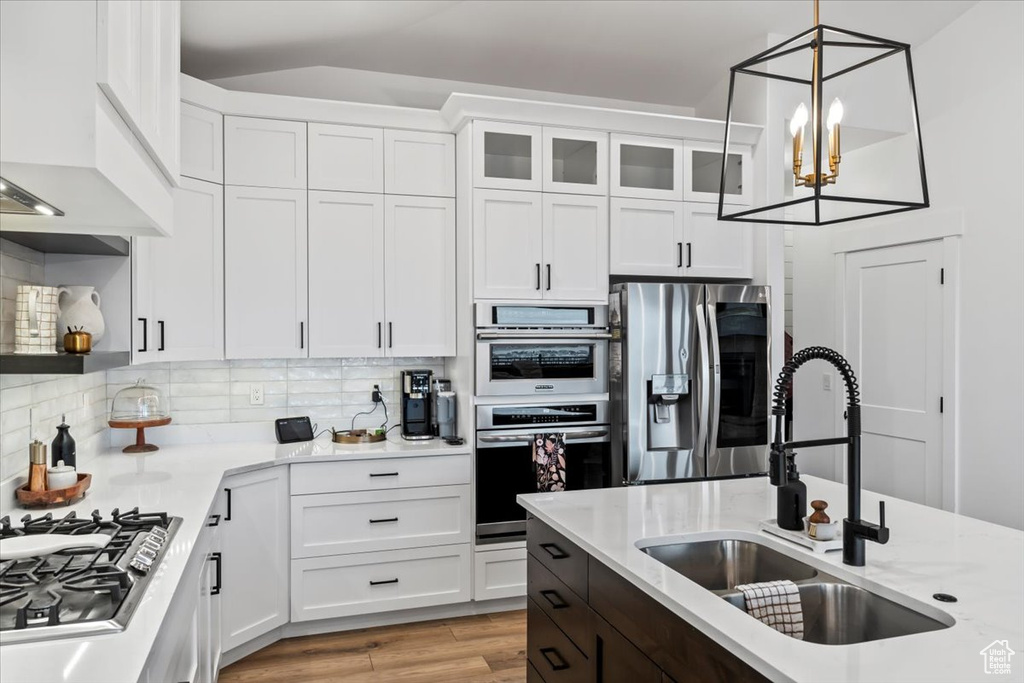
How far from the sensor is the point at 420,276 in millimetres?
3787

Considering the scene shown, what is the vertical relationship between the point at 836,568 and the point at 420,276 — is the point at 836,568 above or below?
below

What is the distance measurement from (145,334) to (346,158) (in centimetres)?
132

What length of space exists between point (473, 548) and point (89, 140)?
2924 mm

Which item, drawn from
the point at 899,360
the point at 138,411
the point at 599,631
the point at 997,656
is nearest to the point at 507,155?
the point at 138,411

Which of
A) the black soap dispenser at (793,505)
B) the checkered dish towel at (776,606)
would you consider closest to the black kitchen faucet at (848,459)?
the black soap dispenser at (793,505)

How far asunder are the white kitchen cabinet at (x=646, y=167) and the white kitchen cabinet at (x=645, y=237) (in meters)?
0.05

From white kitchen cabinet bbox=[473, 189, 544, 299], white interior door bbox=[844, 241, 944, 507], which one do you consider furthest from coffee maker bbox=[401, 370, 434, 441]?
white interior door bbox=[844, 241, 944, 507]

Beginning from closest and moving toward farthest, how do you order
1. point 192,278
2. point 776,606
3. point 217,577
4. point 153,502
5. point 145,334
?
point 776,606 → point 153,502 → point 217,577 → point 145,334 → point 192,278

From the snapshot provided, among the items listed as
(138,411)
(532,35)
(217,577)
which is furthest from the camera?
(532,35)

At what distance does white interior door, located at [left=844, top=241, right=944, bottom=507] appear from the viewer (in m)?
4.26

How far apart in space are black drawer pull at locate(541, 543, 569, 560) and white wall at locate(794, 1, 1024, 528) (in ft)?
9.82

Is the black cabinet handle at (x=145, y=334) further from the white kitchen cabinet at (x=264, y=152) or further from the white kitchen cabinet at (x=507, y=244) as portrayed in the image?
the white kitchen cabinet at (x=507, y=244)

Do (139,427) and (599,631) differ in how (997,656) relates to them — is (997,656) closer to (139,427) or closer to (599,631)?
(599,631)

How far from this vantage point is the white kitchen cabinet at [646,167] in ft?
12.6
